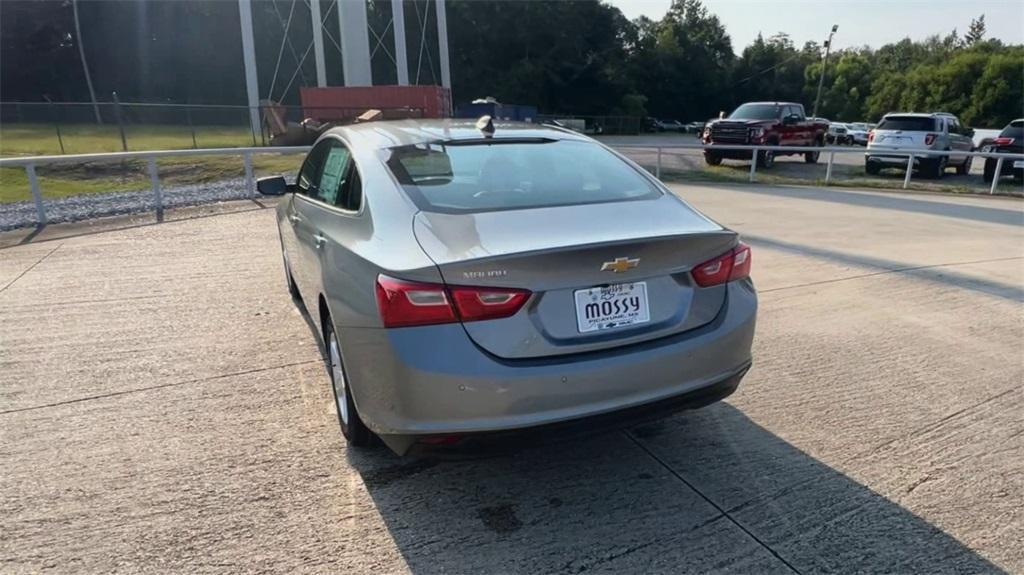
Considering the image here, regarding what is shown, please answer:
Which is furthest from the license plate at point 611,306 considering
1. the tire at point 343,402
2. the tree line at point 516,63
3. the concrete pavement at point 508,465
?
the tree line at point 516,63

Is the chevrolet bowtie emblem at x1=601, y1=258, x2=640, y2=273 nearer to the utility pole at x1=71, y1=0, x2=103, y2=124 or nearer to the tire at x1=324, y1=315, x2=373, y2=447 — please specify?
the tire at x1=324, y1=315, x2=373, y2=447

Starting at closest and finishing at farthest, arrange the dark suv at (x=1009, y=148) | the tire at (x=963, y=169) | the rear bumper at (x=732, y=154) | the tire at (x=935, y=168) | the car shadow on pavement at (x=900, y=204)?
the car shadow on pavement at (x=900, y=204) < the dark suv at (x=1009, y=148) < the tire at (x=935, y=168) < the tire at (x=963, y=169) < the rear bumper at (x=732, y=154)

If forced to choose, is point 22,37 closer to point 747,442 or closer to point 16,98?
point 16,98

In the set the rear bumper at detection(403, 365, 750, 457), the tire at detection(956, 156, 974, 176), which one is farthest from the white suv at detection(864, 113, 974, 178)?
the rear bumper at detection(403, 365, 750, 457)

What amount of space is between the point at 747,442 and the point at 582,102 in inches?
2585

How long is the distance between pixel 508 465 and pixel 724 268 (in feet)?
4.58

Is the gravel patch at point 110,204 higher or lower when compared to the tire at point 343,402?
lower

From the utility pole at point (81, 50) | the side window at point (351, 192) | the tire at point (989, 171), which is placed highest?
the utility pole at point (81, 50)

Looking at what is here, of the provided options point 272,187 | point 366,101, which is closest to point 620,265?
point 272,187

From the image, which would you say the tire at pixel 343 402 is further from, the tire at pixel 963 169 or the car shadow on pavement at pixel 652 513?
the tire at pixel 963 169

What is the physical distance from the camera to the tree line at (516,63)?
168ft

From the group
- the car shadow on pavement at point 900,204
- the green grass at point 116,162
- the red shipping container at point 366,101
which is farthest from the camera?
the red shipping container at point 366,101

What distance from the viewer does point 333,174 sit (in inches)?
157

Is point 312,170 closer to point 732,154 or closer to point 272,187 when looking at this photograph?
point 272,187
